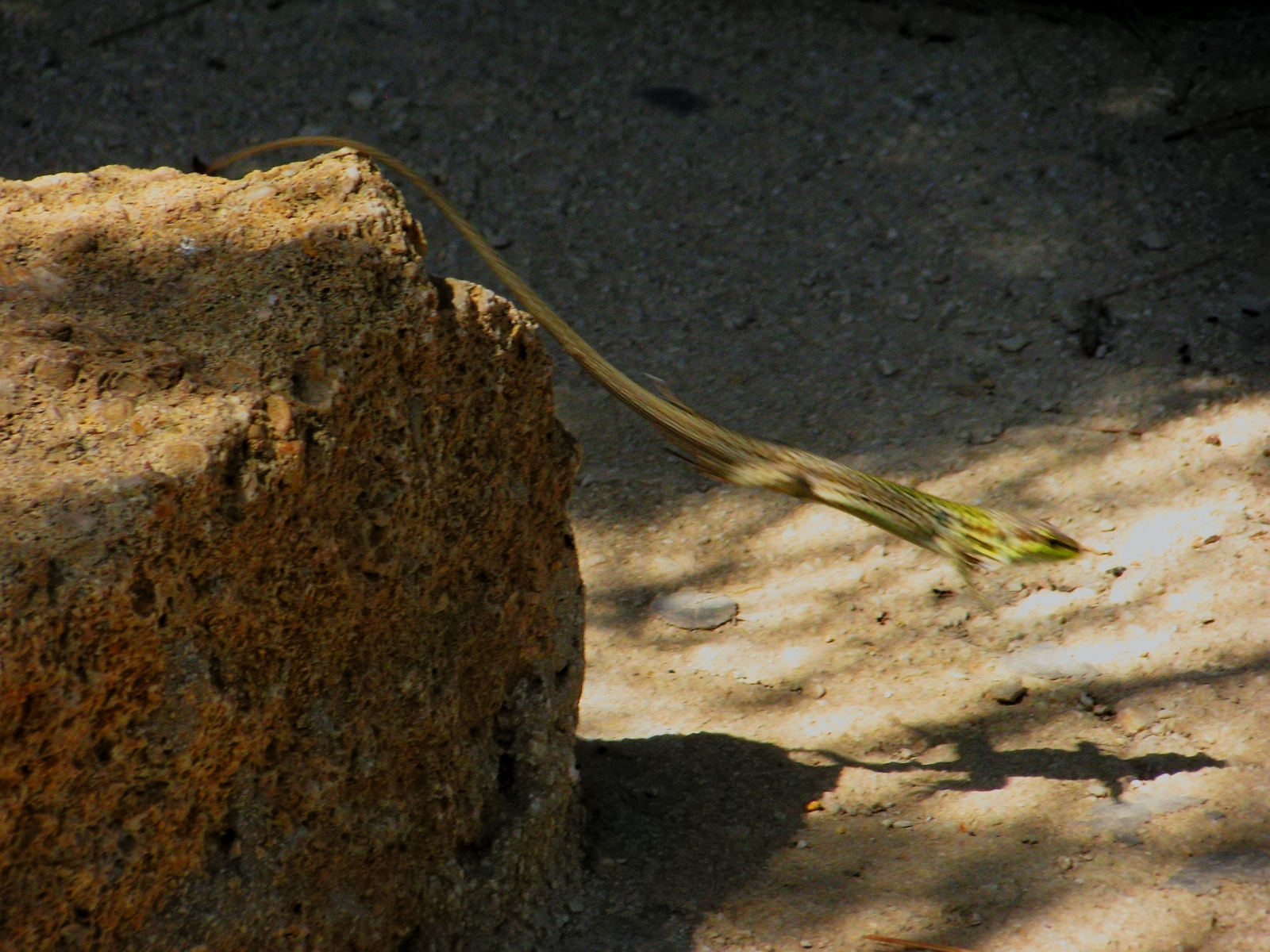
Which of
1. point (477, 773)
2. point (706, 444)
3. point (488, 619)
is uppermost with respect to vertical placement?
point (706, 444)

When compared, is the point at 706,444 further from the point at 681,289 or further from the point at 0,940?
the point at 681,289

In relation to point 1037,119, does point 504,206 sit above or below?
below

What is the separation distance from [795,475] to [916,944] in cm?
63

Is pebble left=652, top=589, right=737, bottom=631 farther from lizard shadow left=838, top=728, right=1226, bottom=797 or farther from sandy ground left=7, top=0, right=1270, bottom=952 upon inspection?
lizard shadow left=838, top=728, right=1226, bottom=797

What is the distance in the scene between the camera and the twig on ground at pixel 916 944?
62.4 inches

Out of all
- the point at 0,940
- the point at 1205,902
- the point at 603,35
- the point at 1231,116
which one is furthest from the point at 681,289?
the point at 0,940

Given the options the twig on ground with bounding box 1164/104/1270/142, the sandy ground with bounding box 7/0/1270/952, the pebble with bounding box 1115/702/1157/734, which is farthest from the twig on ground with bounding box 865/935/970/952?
the twig on ground with bounding box 1164/104/1270/142

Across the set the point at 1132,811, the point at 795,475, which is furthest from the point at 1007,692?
the point at 795,475

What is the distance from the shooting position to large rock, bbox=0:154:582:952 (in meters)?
1.18

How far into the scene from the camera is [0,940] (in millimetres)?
1141

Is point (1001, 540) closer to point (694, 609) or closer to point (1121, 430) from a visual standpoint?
point (694, 609)

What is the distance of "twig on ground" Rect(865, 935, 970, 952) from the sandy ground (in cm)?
1

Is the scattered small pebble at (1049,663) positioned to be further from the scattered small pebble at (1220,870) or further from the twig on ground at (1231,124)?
the twig on ground at (1231,124)

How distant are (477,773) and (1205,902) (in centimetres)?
97
